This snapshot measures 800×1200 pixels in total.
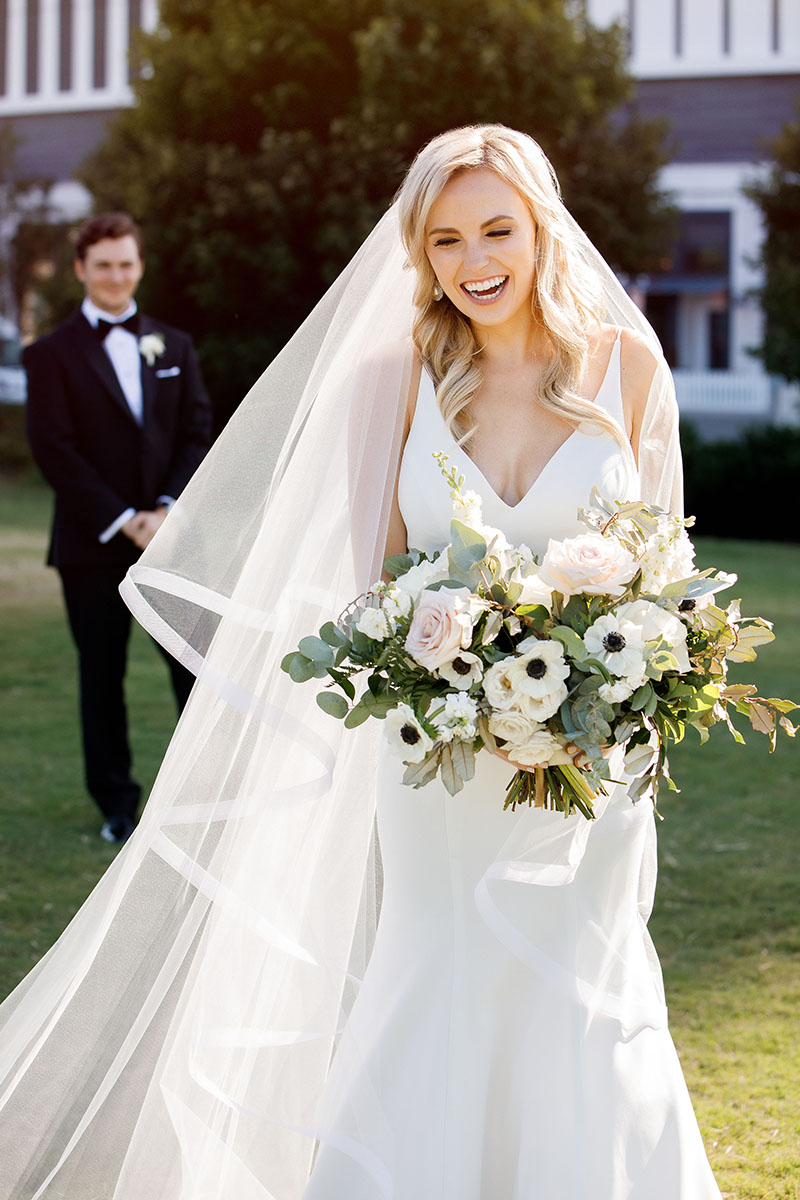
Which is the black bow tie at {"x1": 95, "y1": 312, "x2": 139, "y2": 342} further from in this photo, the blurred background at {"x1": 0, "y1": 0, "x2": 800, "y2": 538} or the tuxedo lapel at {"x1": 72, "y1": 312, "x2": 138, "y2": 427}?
the blurred background at {"x1": 0, "y1": 0, "x2": 800, "y2": 538}

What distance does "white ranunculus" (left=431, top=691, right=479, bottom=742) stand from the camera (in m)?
2.61

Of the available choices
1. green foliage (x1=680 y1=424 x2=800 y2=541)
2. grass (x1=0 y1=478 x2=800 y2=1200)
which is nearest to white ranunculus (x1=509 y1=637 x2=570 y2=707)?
grass (x1=0 y1=478 x2=800 y2=1200)

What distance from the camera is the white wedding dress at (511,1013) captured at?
288 centimetres

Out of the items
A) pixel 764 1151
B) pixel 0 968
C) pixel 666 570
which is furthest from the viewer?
pixel 0 968

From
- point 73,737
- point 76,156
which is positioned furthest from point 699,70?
point 73,737

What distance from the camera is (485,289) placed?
318cm

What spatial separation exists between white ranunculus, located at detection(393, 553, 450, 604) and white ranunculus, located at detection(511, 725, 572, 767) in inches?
14.3

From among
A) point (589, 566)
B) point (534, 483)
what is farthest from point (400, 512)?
point (589, 566)

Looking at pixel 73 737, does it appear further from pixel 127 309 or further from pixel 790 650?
pixel 790 650

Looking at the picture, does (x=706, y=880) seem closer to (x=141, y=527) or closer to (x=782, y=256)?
(x=141, y=527)

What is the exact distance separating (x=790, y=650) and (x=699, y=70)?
25403 millimetres

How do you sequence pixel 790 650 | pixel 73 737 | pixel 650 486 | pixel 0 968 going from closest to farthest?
pixel 650 486 → pixel 0 968 → pixel 73 737 → pixel 790 650

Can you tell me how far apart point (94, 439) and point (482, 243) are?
3729 millimetres

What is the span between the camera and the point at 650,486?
3375 millimetres
